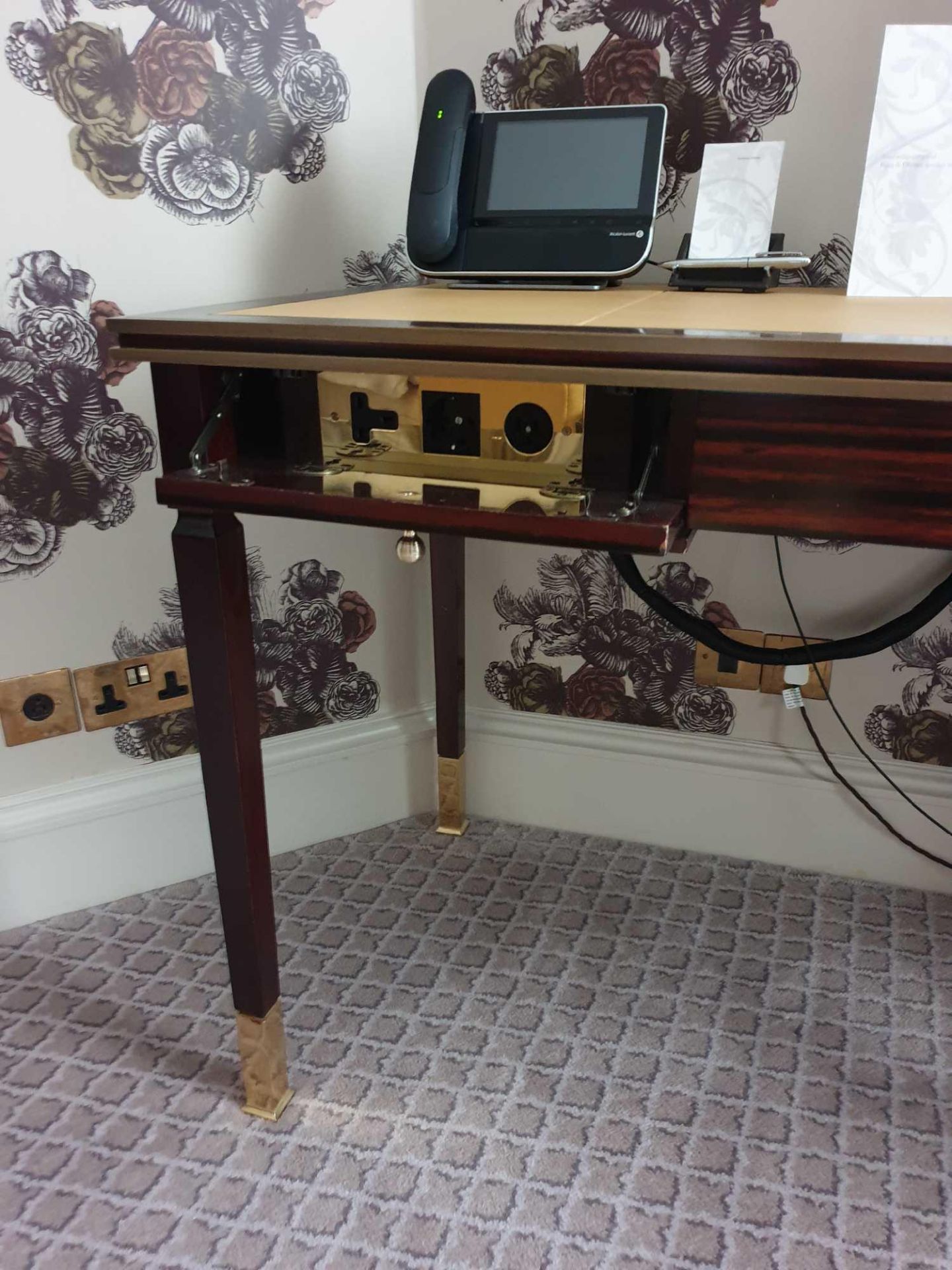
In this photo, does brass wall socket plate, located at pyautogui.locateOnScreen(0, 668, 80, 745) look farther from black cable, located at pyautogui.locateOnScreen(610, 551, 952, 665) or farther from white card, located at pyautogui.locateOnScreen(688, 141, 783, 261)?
white card, located at pyautogui.locateOnScreen(688, 141, 783, 261)

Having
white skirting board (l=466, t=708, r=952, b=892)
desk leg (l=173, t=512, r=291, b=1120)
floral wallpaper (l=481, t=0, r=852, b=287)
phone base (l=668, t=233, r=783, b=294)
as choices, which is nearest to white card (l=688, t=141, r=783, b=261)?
phone base (l=668, t=233, r=783, b=294)

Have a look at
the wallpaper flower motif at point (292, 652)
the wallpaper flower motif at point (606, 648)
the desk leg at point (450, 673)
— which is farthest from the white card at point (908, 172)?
the wallpaper flower motif at point (292, 652)

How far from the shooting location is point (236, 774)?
0.90 meters

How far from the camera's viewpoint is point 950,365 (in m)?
0.60

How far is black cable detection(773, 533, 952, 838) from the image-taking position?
1326 millimetres

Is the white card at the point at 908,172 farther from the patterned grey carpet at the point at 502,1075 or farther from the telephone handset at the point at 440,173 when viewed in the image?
the patterned grey carpet at the point at 502,1075

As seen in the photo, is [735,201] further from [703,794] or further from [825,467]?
[703,794]

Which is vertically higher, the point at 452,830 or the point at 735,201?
the point at 735,201

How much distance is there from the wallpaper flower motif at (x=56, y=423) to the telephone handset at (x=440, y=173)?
0.40 m

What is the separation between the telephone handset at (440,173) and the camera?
1060 millimetres

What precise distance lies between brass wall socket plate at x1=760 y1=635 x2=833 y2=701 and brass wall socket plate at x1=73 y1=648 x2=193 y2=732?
790 mm

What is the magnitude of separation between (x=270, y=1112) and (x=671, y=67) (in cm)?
127

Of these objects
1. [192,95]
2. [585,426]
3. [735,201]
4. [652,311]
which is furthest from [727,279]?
[192,95]

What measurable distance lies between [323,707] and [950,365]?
105 centimetres
